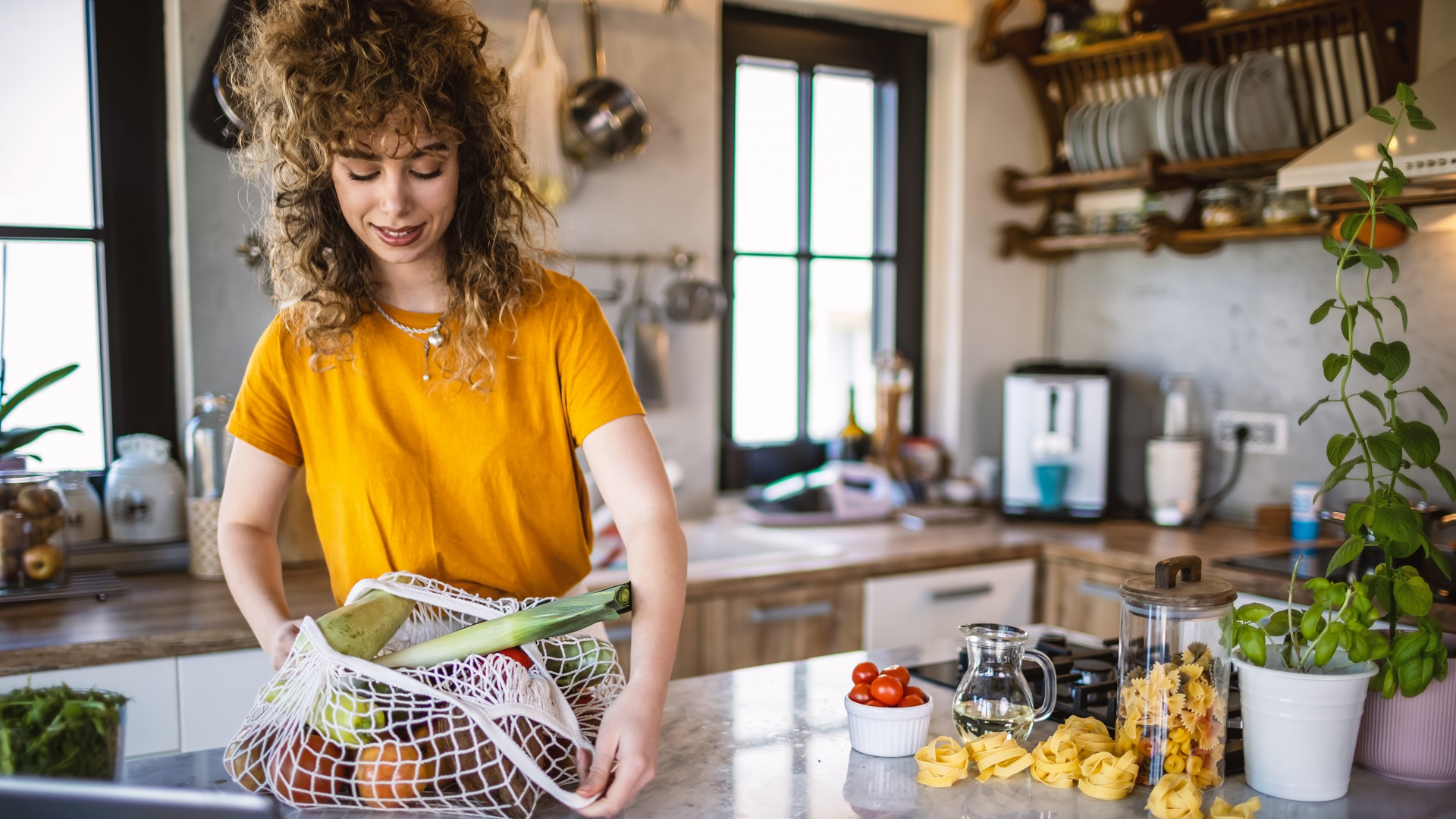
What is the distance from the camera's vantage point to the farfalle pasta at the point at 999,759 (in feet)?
3.73

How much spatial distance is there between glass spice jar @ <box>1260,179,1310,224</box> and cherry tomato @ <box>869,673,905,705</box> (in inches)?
72.1

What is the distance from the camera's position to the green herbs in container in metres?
0.83

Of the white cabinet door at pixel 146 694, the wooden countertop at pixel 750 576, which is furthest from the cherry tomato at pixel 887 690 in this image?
the white cabinet door at pixel 146 694

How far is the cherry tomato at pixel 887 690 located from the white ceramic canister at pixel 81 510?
1.65 m

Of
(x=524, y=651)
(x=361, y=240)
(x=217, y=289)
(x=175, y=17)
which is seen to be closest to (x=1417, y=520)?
(x=524, y=651)

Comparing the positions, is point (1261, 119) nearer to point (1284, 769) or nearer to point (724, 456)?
point (724, 456)

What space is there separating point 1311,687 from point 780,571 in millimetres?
1311

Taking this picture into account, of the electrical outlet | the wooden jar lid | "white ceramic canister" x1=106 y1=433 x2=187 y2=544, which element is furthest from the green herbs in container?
the electrical outlet

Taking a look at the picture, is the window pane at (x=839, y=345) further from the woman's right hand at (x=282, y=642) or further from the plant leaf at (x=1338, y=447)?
the woman's right hand at (x=282, y=642)

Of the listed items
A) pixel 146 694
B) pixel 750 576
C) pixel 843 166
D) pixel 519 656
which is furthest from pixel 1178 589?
pixel 843 166

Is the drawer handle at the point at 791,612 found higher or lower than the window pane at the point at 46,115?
lower

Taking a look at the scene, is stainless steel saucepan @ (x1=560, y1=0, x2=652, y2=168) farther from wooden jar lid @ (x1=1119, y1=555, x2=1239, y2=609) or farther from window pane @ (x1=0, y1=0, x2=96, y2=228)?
wooden jar lid @ (x1=1119, y1=555, x2=1239, y2=609)

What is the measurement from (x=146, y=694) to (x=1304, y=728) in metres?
1.59

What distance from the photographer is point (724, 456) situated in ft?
9.99
